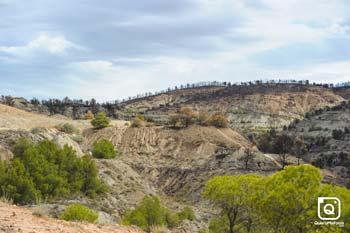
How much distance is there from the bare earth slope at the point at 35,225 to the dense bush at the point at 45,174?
15.4 m

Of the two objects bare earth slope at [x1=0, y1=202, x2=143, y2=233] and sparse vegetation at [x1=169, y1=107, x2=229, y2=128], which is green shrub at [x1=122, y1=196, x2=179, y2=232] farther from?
sparse vegetation at [x1=169, y1=107, x2=229, y2=128]

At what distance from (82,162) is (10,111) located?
1720 inches

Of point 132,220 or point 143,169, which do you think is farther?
point 143,169

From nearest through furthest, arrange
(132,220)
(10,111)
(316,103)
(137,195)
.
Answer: (132,220) → (137,195) → (10,111) → (316,103)

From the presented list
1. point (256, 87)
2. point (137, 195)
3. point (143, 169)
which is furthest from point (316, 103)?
point (137, 195)

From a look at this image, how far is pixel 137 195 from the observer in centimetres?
4650

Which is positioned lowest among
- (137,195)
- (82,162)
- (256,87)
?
(137,195)

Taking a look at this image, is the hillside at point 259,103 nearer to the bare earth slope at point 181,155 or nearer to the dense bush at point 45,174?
the bare earth slope at point 181,155

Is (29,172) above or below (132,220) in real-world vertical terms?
above

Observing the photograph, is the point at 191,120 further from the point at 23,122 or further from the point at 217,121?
the point at 23,122

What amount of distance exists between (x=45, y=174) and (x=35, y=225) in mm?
25779

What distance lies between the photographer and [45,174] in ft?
119

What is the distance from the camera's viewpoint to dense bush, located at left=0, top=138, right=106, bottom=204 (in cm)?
3259

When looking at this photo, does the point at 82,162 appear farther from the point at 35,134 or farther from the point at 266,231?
the point at 266,231
